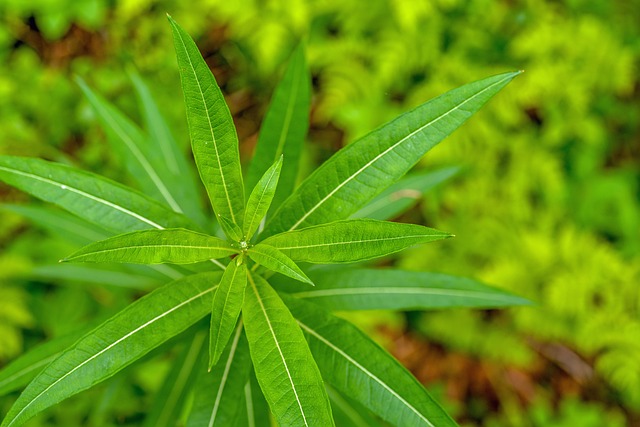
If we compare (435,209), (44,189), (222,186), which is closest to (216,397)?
(222,186)

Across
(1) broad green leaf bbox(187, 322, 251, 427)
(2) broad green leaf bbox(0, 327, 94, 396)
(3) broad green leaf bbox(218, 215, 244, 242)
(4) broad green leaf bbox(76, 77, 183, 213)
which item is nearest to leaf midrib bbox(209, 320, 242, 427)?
(1) broad green leaf bbox(187, 322, 251, 427)

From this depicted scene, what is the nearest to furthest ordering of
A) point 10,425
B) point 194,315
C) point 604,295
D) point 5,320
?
point 10,425, point 194,315, point 5,320, point 604,295

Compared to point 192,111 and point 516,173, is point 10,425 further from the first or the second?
point 516,173

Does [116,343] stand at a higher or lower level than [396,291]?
higher

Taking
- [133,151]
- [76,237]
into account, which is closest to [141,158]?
[133,151]

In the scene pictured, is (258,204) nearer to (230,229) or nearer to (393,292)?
(230,229)

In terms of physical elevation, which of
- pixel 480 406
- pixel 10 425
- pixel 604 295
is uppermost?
pixel 10 425
